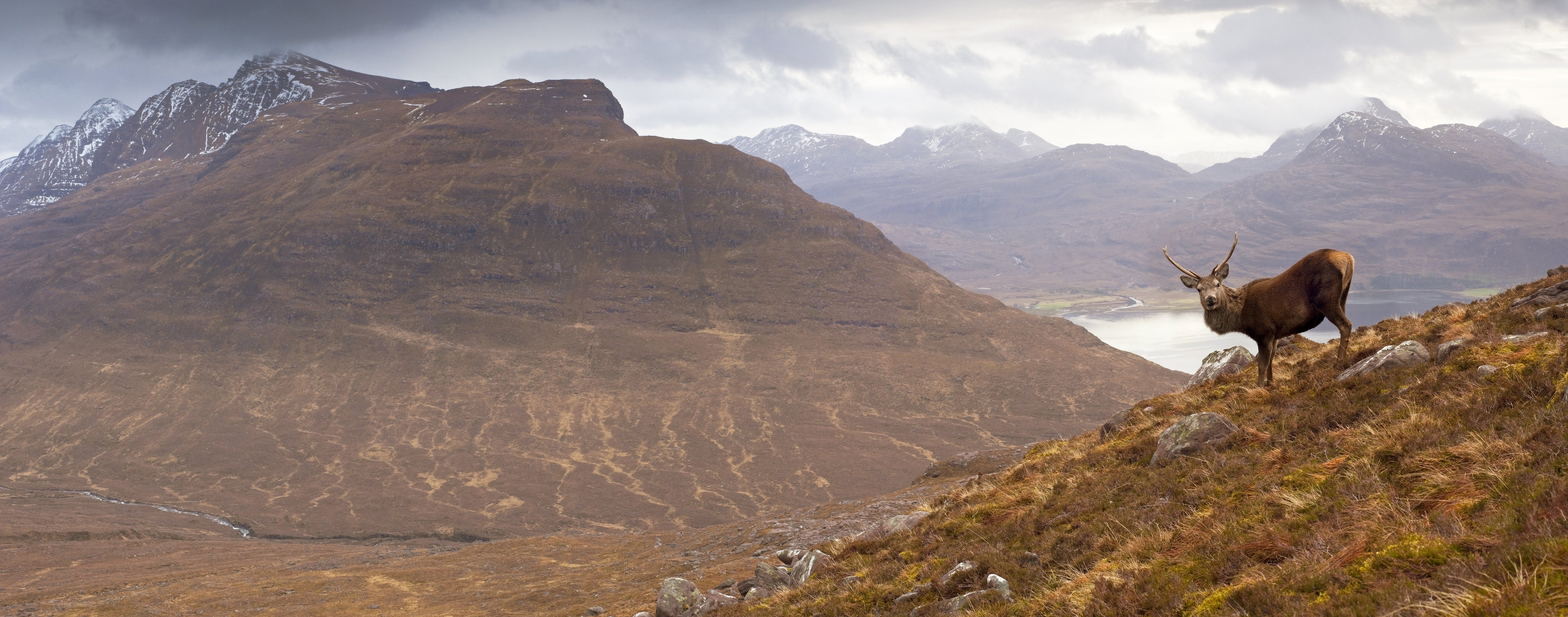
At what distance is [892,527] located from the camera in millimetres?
18703

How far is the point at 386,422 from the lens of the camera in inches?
4847

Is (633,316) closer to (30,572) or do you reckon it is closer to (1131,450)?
(30,572)

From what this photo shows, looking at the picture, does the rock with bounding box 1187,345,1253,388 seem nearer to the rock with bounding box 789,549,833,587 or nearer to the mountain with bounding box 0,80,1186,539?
the rock with bounding box 789,549,833,587

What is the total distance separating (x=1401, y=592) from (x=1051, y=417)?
408 ft

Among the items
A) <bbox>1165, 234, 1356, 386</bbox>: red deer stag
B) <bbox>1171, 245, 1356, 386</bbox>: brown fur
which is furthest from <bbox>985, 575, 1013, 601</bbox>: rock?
<bbox>1171, 245, 1356, 386</bbox>: brown fur

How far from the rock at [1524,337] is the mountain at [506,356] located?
273 feet

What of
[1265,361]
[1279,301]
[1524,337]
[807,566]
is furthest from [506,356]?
[1524,337]

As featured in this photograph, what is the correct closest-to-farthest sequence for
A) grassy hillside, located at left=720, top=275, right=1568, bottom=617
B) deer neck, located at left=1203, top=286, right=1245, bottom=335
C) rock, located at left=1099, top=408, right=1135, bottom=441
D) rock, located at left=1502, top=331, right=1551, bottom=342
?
grassy hillside, located at left=720, top=275, right=1568, bottom=617, rock, located at left=1502, top=331, right=1551, bottom=342, deer neck, located at left=1203, top=286, right=1245, bottom=335, rock, located at left=1099, top=408, right=1135, bottom=441

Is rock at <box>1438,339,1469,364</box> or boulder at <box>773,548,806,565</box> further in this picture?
boulder at <box>773,548,806,565</box>

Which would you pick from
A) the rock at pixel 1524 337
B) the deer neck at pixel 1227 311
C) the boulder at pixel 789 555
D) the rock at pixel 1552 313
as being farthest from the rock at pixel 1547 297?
the boulder at pixel 789 555

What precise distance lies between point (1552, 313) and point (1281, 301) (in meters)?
4.48

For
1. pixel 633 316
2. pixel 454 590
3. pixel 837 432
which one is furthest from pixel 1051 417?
pixel 454 590

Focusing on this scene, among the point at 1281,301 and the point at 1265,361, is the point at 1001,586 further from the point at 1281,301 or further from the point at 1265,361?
the point at 1265,361

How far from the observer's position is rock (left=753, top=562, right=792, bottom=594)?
16.9 m
